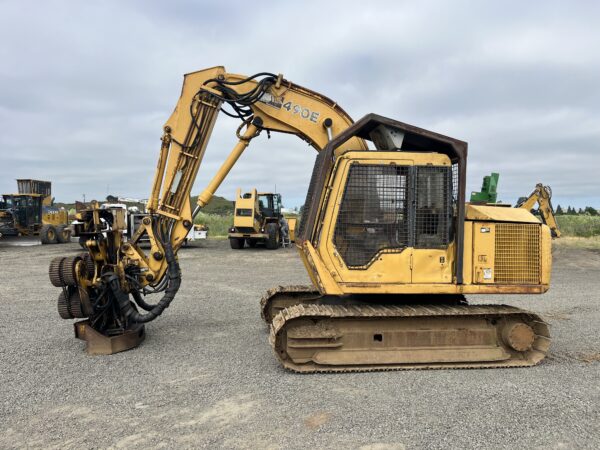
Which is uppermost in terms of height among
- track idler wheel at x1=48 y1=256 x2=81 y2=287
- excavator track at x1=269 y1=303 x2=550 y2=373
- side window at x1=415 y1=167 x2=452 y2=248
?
side window at x1=415 y1=167 x2=452 y2=248

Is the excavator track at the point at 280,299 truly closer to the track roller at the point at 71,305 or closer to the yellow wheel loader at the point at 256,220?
the track roller at the point at 71,305

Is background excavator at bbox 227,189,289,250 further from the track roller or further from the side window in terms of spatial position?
the side window

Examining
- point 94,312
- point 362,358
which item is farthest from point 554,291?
point 94,312

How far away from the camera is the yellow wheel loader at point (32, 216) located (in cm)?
2703

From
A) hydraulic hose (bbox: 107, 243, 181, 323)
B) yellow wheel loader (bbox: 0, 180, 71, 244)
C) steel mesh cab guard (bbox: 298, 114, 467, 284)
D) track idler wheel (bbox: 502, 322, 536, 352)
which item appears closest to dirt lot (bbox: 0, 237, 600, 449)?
track idler wheel (bbox: 502, 322, 536, 352)

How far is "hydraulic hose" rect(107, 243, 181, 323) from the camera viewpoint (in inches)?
247

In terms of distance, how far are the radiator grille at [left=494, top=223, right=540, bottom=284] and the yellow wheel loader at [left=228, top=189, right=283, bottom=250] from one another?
17.0 metres

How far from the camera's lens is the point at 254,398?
4.54 m

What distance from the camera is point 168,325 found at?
764 cm

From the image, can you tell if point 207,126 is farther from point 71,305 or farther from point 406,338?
point 406,338

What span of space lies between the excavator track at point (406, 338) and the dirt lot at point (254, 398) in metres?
0.18

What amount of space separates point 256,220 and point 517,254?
58.0ft

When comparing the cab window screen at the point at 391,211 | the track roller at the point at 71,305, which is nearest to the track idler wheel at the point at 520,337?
the cab window screen at the point at 391,211

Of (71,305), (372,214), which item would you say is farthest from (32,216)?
(372,214)
